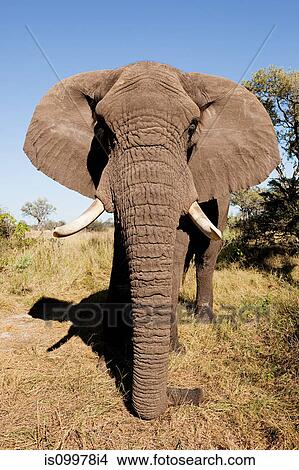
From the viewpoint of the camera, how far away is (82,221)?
3207 millimetres

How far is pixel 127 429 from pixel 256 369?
5.53ft

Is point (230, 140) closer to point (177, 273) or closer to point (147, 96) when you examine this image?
point (147, 96)

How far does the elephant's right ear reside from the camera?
4137mm

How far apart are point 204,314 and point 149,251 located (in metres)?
3.72

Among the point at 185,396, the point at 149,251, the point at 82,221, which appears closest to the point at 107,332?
the point at 185,396

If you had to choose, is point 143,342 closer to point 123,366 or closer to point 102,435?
point 102,435

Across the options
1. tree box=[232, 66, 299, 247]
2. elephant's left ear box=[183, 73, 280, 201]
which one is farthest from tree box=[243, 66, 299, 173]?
elephant's left ear box=[183, 73, 280, 201]

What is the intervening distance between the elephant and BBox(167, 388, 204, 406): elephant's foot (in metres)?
0.18

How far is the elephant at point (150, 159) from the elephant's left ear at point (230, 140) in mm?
10

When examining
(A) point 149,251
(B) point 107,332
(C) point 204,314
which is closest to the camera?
(A) point 149,251

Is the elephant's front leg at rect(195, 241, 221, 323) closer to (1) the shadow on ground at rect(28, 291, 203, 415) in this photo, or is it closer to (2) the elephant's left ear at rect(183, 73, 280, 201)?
(1) the shadow on ground at rect(28, 291, 203, 415)

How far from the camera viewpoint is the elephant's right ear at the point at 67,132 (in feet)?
13.6

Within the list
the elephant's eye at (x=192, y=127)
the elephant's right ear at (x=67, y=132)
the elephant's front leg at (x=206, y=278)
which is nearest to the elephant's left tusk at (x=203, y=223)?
the elephant's eye at (x=192, y=127)
